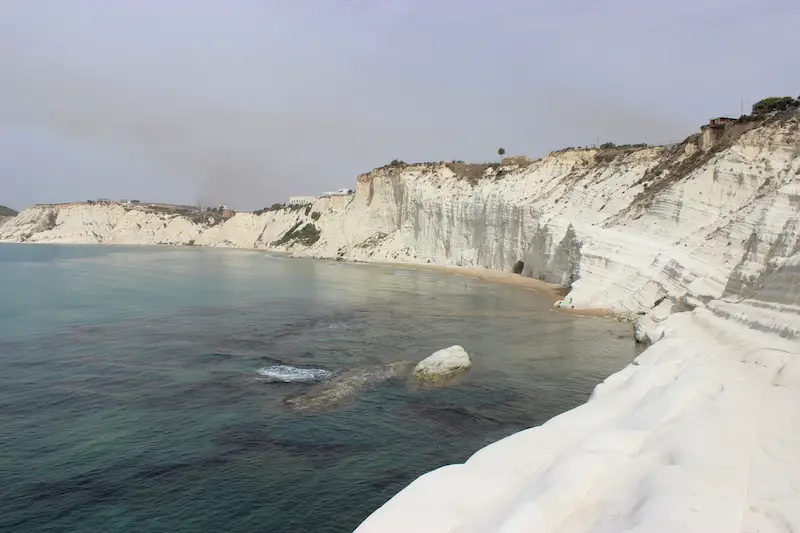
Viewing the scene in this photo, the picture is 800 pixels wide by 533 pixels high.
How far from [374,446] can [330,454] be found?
1.03 metres

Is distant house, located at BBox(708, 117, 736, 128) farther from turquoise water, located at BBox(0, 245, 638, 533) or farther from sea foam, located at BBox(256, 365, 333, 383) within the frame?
sea foam, located at BBox(256, 365, 333, 383)

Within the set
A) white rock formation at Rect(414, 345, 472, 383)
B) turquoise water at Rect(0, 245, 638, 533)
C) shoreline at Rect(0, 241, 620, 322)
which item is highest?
shoreline at Rect(0, 241, 620, 322)

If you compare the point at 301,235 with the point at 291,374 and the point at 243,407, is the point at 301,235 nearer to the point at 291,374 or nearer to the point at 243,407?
the point at 291,374

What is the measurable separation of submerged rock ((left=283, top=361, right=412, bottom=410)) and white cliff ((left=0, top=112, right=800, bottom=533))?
23.0 ft

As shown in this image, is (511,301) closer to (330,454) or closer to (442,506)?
(330,454)

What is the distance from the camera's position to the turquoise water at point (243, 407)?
30.9ft

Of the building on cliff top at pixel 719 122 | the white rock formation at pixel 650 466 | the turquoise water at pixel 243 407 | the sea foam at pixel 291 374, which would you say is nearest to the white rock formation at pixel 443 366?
the turquoise water at pixel 243 407

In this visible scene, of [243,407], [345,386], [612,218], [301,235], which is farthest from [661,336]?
[301,235]

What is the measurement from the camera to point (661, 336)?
622 inches

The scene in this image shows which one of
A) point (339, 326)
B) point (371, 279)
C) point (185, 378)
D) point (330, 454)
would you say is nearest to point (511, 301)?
point (339, 326)

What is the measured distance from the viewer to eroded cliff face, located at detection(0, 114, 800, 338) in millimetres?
23875

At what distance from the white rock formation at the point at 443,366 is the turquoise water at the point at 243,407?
0.67 meters

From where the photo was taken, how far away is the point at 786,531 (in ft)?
17.1

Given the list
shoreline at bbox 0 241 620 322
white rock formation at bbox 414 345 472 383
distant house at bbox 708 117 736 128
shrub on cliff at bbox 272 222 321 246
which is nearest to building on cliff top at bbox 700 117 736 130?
distant house at bbox 708 117 736 128
